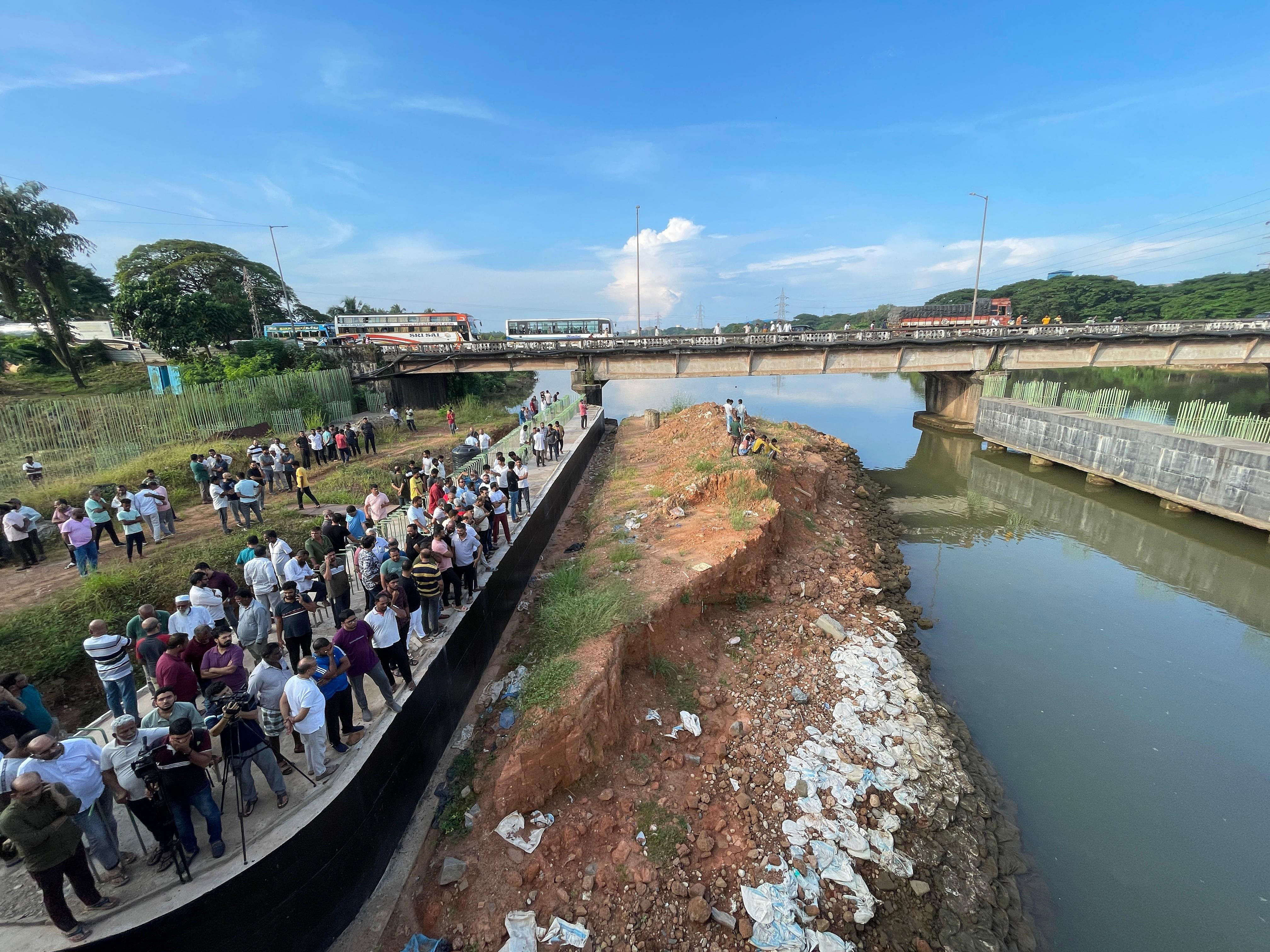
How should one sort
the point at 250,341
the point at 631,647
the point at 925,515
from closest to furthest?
the point at 631,647
the point at 925,515
the point at 250,341

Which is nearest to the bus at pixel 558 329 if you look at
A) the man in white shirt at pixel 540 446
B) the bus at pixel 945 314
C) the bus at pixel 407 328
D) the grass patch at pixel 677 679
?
the bus at pixel 407 328

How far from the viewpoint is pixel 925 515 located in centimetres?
1845

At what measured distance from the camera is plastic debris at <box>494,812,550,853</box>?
5.51 m

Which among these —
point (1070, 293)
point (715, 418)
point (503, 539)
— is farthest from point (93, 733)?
point (1070, 293)

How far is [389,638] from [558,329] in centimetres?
3524

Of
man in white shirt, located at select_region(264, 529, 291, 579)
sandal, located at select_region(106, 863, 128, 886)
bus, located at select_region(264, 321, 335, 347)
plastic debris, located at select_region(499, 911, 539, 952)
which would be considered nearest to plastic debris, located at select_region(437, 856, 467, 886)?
plastic debris, located at select_region(499, 911, 539, 952)

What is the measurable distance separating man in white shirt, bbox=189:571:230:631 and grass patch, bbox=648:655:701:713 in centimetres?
564

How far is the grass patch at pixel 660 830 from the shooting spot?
5.59m

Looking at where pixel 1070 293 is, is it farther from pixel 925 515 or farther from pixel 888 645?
pixel 888 645

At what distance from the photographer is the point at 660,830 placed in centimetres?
580

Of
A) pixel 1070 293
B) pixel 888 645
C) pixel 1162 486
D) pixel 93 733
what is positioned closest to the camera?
pixel 93 733

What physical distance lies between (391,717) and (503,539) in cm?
470

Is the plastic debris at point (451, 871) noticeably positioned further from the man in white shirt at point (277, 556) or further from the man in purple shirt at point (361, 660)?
the man in white shirt at point (277, 556)

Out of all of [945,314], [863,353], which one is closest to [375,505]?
[863,353]
